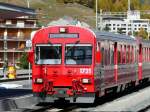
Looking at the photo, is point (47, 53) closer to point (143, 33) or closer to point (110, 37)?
point (110, 37)

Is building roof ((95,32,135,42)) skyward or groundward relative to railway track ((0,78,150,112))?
skyward

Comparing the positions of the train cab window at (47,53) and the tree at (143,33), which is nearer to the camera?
the train cab window at (47,53)

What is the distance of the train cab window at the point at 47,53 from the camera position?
22688 millimetres

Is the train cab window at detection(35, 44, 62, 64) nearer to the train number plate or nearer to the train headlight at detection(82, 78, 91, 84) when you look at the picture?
the train number plate

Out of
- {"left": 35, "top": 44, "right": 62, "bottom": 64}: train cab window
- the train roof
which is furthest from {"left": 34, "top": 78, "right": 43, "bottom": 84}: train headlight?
the train roof

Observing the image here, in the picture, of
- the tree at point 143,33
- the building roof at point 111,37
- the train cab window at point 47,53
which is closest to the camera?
the train cab window at point 47,53

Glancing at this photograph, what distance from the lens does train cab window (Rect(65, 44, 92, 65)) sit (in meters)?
22.5

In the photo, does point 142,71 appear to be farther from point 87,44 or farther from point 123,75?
point 87,44

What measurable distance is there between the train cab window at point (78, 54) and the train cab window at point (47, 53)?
359mm

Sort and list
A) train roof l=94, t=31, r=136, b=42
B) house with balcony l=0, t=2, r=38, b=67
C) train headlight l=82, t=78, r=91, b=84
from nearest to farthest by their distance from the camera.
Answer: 1. train headlight l=82, t=78, r=91, b=84
2. train roof l=94, t=31, r=136, b=42
3. house with balcony l=0, t=2, r=38, b=67

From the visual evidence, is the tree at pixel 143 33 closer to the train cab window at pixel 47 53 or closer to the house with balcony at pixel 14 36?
the house with balcony at pixel 14 36

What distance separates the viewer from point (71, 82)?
2227cm

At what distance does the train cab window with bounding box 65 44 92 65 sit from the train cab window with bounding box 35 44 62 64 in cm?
36

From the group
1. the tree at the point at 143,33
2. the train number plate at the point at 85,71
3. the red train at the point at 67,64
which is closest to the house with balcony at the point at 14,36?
the tree at the point at 143,33
